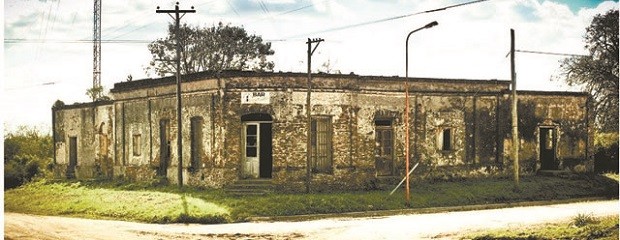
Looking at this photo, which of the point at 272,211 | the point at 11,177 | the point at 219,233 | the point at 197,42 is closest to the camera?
the point at 219,233

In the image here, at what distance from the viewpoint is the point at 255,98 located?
1759 centimetres

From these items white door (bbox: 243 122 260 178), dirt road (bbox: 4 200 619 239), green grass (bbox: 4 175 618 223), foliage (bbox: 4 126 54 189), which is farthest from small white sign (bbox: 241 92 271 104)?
foliage (bbox: 4 126 54 189)

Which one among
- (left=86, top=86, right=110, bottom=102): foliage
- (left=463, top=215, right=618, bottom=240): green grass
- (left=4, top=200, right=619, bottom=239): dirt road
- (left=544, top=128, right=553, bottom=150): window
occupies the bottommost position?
(left=4, top=200, right=619, bottom=239): dirt road

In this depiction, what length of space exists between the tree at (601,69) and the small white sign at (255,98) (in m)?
16.7

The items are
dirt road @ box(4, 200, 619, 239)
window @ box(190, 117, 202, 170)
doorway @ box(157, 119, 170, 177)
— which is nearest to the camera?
dirt road @ box(4, 200, 619, 239)

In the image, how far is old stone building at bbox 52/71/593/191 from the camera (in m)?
17.6

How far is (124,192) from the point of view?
60.1ft

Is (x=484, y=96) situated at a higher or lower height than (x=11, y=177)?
higher

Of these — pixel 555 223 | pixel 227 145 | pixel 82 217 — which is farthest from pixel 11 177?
pixel 555 223

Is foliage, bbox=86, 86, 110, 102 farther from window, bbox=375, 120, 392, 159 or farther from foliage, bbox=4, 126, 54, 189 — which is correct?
window, bbox=375, 120, 392, 159

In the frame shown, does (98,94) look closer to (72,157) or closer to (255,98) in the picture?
(72,157)

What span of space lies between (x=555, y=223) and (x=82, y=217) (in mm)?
12067

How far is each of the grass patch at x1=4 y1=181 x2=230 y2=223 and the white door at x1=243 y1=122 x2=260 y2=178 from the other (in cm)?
228

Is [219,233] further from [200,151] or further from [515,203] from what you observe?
[515,203]
